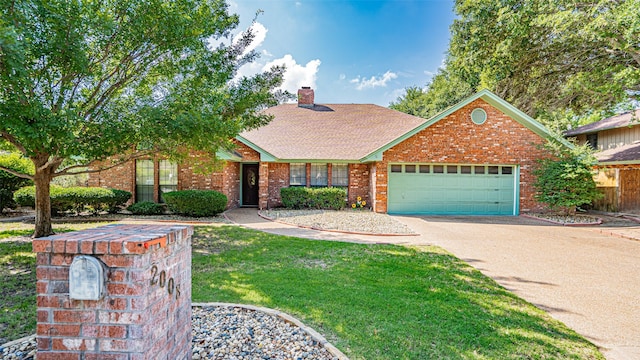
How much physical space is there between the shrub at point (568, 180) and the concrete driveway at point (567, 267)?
1.73 meters

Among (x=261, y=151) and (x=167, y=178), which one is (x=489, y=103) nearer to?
(x=261, y=151)

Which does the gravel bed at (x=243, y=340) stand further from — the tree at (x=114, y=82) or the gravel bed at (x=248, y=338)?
the tree at (x=114, y=82)

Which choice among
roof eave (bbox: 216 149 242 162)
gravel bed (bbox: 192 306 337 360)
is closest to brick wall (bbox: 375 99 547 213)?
roof eave (bbox: 216 149 242 162)

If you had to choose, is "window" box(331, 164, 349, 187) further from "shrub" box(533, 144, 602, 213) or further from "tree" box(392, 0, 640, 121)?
"shrub" box(533, 144, 602, 213)

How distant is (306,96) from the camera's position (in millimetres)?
20609

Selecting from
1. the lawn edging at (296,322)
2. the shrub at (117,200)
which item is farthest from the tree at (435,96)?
the lawn edging at (296,322)

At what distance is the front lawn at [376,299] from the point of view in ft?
10.9

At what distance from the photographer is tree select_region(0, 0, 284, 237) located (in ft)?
18.0

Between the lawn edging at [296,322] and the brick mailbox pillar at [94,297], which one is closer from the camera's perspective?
the brick mailbox pillar at [94,297]

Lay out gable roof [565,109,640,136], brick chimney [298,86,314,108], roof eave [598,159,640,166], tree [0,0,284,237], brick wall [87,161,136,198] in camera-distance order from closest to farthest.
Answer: tree [0,0,284,237] < roof eave [598,159,640,166] < brick wall [87,161,136,198] < gable roof [565,109,640,136] < brick chimney [298,86,314,108]

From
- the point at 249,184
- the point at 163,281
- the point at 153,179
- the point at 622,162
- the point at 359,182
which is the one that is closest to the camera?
the point at 163,281

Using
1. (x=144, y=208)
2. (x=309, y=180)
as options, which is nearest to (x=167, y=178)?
(x=144, y=208)

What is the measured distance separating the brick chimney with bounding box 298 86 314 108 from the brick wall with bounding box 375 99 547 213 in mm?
8950

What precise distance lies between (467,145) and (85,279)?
46.5 feet
